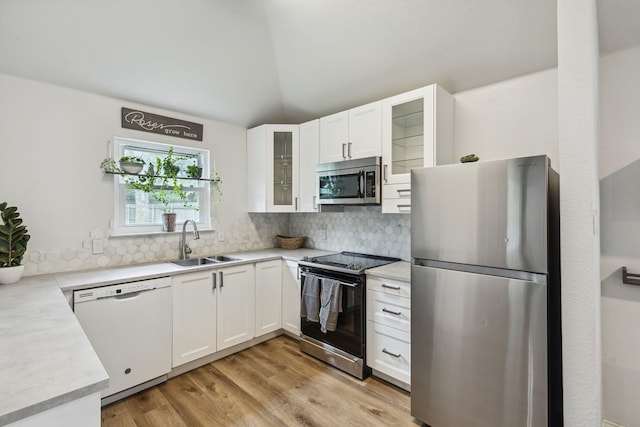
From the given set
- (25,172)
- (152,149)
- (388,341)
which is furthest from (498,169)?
(25,172)

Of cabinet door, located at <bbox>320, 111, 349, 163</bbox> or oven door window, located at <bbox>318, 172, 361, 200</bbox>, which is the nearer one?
oven door window, located at <bbox>318, 172, 361, 200</bbox>

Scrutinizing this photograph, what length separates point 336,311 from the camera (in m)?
2.57

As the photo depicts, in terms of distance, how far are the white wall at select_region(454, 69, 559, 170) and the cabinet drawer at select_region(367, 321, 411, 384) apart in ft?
5.07

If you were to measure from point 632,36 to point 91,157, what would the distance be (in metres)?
3.86

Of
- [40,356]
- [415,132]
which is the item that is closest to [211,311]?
[40,356]

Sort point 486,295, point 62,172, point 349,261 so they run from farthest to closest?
point 349,261, point 62,172, point 486,295

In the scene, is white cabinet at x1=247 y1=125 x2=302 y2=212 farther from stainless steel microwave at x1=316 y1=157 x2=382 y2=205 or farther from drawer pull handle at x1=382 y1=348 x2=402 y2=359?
drawer pull handle at x1=382 y1=348 x2=402 y2=359

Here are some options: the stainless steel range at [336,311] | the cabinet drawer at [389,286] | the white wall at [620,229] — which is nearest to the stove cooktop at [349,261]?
the stainless steel range at [336,311]

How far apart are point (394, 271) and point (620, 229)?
4.63 ft

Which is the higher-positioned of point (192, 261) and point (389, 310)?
point (192, 261)

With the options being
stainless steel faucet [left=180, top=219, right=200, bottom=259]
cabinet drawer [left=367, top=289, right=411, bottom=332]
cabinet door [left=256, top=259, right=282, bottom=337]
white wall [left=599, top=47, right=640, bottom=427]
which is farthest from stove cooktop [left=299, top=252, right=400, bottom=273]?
white wall [left=599, top=47, right=640, bottom=427]

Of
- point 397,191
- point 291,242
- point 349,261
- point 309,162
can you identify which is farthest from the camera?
point 291,242

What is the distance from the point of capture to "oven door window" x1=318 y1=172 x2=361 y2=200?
2.72 meters

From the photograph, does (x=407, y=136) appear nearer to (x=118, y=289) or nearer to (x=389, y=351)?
(x=389, y=351)
